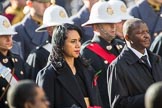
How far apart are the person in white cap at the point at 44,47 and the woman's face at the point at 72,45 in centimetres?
161

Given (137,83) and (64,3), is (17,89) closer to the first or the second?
(137,83)

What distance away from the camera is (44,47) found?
11.3 m

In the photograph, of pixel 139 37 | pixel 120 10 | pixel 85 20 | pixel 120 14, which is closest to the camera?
pixel 139 37

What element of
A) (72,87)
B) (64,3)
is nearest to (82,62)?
(72,87)

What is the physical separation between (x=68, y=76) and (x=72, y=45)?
14.3 inches

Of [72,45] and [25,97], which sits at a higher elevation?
[25,97]

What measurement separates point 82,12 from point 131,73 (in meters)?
3.78

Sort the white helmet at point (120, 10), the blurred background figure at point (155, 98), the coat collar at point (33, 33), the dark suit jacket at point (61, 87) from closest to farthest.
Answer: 1. the blurred background figure at point (155, 98)
2. the dark suit jacket at point (61, 87)
3. the white helmet at point (120, 10)
4. the coat collar at point (33, 33)

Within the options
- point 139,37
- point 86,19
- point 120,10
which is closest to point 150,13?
point 120,10

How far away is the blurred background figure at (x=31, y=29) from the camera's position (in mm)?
12279

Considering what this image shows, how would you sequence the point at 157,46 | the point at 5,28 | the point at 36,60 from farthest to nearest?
the point at 157,46, the point at 36,60, the point at 5,28

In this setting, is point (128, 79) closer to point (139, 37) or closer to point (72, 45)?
point (139, 37)

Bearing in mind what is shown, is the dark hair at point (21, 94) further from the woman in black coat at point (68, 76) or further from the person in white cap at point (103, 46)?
the person in white cap at point (103, 46)

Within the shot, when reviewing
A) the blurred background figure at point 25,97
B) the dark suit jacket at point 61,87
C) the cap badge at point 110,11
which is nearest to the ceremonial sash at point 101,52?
the cap badge at point 110,11
